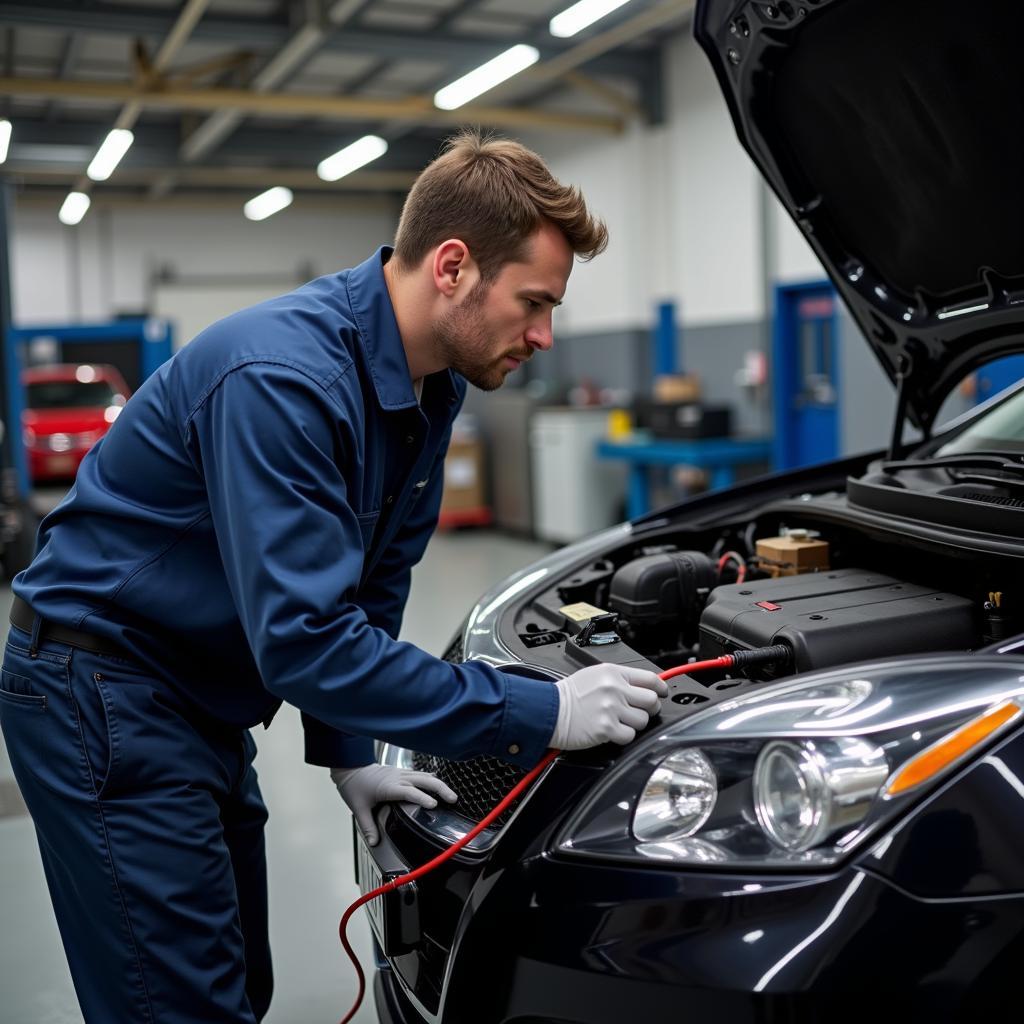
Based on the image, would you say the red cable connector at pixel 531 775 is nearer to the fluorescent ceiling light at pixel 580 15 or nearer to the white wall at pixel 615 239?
the fluorescent ceiling light at pixel 580 15

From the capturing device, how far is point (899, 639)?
1421mm

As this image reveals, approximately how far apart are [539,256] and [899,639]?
26.6 inches

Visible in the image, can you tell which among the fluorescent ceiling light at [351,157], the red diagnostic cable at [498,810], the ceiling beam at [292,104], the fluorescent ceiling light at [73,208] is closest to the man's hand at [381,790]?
the red diagnostic cable at [498,810]

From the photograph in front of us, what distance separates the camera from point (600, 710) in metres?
1.21

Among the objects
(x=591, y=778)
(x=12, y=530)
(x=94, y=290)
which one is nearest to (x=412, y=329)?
(x=591, y=778)

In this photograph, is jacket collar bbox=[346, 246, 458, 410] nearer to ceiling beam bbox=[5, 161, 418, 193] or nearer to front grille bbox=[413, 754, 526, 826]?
front grille bbox=[413, 754, 526, 826]

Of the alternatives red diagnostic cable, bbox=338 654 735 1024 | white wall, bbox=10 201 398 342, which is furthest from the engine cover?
white wall, bbox=10 201 398 342

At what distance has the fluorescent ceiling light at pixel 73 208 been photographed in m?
12.1

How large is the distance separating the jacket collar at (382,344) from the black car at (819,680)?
1.38 ft

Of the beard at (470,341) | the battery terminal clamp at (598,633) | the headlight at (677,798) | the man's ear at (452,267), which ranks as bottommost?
the headlight at (677,798)

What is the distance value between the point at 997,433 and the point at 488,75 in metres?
6.09

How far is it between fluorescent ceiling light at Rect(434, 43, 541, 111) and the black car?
546 centimetres

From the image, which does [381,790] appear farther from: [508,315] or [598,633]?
[508,315]

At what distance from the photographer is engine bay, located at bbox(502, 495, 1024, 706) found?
142cm
